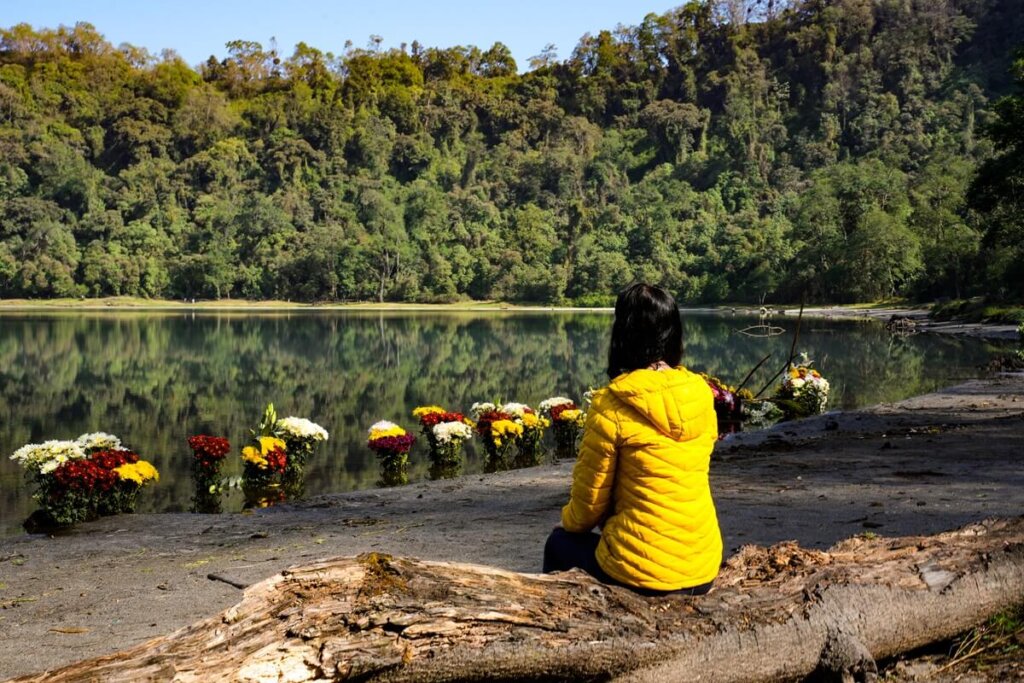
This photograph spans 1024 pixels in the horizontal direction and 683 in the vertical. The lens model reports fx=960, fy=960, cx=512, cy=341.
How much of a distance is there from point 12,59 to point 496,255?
9488 centimetres

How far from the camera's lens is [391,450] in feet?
36.9

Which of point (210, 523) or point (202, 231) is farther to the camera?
point (202, 231)

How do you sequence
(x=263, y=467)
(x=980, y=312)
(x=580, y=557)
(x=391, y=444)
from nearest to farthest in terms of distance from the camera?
(x=580, y=557) → (x=263, y=467) → (x=391, y=444) → (x=980, y=312)

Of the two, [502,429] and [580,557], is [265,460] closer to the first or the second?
[502,429]

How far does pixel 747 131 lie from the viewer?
124 meters

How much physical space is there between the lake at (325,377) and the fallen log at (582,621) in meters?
7.10

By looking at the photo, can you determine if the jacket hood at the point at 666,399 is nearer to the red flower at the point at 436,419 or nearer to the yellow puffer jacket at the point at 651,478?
the yellow puffer jacket at the point at 651,478

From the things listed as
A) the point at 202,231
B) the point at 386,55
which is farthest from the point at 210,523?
the point at 386,55

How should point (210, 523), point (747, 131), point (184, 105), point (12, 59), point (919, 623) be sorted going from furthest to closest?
point (12, 59) < point (184, 105) < point (747, 131) < point (210, 523) < point (919, 623)

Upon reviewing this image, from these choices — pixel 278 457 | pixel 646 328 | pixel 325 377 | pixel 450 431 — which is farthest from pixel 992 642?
pixel 325 377

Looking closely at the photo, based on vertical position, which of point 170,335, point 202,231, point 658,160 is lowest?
point 170,335

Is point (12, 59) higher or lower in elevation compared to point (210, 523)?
higher

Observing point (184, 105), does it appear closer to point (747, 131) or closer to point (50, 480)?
point (747, 131)

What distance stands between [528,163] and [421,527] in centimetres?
11977
